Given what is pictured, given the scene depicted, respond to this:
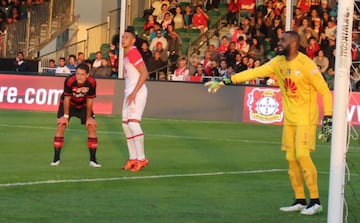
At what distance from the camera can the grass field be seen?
1121 centimetres

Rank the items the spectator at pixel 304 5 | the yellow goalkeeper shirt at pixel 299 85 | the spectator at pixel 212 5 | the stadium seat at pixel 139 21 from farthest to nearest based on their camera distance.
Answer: the stadium seat at pixel 139 21 → the spectator at pixel 212 5 → the spectator at pixel 304 5 → the yellow goalkeeper shirt at pixel 299 85

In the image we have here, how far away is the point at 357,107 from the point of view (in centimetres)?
2473

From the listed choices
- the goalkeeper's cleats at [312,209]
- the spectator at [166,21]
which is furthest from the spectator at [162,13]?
the goalkeeper's cleats at [312,209]

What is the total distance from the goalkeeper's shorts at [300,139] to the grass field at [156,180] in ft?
2.43

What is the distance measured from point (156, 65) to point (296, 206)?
19.6 meters

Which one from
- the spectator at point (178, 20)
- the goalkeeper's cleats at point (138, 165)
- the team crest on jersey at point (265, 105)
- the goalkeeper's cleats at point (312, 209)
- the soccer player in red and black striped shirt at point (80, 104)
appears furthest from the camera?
the spectator at point (178, 20)

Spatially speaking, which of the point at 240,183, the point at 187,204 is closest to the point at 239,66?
the point at 240,183

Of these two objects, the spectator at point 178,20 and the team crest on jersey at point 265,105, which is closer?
the team crest on jersey at point 265,105

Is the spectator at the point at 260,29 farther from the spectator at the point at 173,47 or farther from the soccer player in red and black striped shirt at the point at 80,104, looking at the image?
the soccer player in red and black striped shirt at the point at 80,104

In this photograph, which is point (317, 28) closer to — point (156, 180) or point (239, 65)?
point (239, 65)

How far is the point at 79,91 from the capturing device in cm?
1566

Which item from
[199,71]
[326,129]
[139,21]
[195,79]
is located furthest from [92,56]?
[326,129]

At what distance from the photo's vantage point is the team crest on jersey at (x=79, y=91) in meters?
15.6

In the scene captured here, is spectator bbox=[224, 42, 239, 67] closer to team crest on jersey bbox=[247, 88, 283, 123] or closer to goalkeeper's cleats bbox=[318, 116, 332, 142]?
team crest on jersey bbox=[247, 88, 283, 123]
